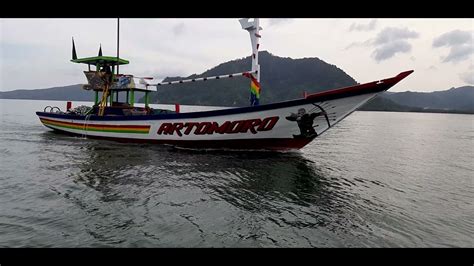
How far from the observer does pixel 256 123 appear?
51.5 feet

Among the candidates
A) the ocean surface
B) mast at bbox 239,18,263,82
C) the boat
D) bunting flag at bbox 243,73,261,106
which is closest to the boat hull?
the boat

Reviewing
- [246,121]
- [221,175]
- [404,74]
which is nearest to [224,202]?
[221,175]

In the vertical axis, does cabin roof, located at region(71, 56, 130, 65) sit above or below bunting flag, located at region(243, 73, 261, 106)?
above

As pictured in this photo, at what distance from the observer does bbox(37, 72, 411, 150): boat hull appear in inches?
583

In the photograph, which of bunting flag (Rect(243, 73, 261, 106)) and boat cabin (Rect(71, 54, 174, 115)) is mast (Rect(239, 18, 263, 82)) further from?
boat cabin (Rect(71, 54, 174, 115))

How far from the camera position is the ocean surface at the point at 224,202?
634 centimetres

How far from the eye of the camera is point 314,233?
6.63m

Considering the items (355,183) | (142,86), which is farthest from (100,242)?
(142,86)

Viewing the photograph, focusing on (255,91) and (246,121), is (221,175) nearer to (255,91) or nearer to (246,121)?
(246,121)

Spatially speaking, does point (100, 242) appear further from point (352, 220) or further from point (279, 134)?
point (279, 134)

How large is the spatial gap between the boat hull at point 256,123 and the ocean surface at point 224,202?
1.16m

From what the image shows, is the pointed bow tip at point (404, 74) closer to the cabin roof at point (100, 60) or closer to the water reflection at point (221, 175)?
the water reflection at point (221, 175)

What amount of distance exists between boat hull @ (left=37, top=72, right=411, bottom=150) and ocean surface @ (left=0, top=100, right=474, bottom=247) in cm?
116
